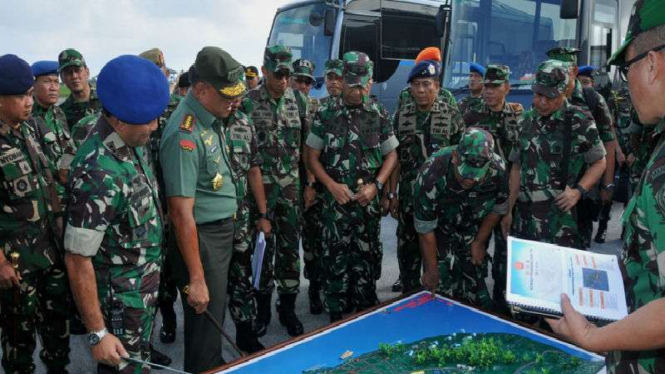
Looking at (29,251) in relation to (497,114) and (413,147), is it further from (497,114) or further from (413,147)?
(497,114)

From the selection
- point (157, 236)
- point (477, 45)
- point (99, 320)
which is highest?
point (477, 45)

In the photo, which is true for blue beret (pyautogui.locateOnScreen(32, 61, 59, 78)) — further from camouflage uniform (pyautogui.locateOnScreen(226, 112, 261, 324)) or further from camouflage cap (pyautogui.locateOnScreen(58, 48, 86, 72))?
camouflage uniform (pyautogui.locateOnScreen(226, 112, 261, 324))

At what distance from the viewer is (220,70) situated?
2.44 meters

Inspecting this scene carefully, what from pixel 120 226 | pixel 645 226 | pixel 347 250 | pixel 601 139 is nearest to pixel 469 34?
pixel 601 139

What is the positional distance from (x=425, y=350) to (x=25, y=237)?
2111 mm

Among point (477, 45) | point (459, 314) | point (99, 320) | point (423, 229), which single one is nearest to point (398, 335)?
point (459, 314)

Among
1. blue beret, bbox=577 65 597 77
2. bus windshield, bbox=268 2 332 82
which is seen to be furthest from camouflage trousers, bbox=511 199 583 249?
bus windshield, bbox=268 2 332 82

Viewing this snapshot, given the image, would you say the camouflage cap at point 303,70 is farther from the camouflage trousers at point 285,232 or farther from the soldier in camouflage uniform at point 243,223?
the soldier in camouflage uniform at point 243,223

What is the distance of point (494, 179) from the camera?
3.28 metres

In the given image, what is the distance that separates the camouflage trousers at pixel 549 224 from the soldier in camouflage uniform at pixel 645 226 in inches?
88.3

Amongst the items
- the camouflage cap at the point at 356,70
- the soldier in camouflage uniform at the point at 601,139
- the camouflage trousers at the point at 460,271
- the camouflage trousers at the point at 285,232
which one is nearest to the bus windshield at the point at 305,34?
the soldier in camouflage uniform at the point at 601,139

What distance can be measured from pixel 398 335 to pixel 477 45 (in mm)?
5370

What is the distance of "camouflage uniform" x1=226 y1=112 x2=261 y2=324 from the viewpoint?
10.0 ft

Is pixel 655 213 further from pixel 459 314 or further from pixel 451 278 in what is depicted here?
pixel 451 278
